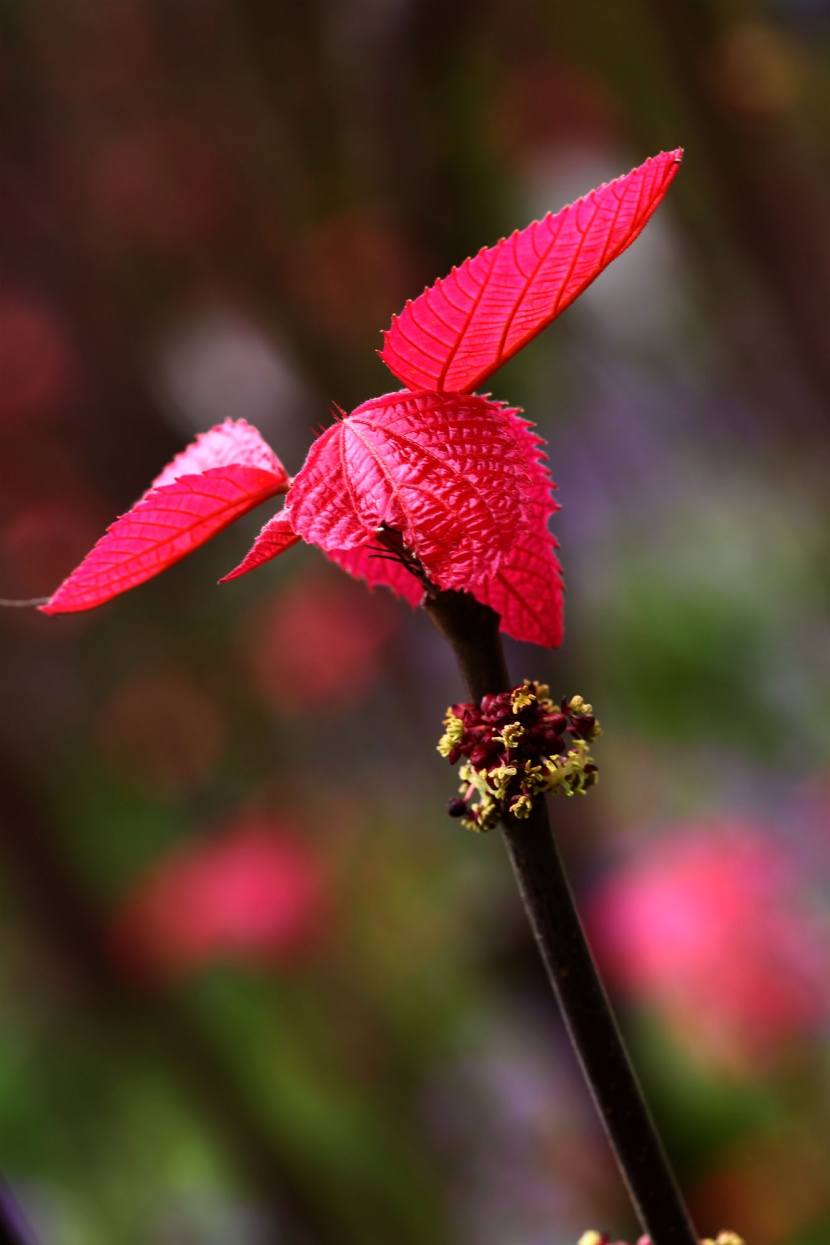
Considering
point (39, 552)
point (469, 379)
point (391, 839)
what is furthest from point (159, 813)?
point (469, 379)

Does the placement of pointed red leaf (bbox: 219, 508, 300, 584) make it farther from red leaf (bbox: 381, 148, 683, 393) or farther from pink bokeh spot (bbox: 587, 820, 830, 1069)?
pink bokeh spot (bbox: 587, 820, 830, 1069)

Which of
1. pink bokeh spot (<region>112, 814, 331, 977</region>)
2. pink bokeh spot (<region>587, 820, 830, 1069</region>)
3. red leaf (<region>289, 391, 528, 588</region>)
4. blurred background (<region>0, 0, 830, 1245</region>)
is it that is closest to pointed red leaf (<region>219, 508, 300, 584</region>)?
red leaf (<region>289, 391, 528, 588</region>)

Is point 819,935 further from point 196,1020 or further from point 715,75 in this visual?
point 715,75

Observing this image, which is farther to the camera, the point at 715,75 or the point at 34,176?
the point at 34,176

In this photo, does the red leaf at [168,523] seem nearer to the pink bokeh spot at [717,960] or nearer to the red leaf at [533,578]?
the red leaf at [533,578]

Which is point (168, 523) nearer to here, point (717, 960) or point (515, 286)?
point (515, 286)

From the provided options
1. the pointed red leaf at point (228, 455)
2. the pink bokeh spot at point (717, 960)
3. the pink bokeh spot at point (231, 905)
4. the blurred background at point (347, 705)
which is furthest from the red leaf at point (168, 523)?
the pink bokeh spot at point (231, 905)
